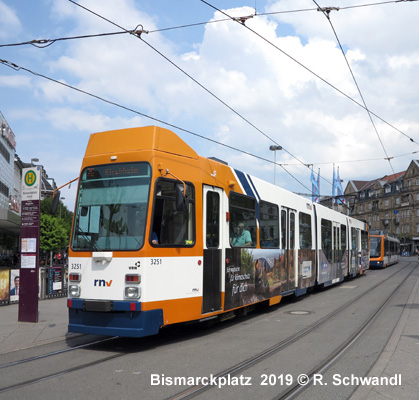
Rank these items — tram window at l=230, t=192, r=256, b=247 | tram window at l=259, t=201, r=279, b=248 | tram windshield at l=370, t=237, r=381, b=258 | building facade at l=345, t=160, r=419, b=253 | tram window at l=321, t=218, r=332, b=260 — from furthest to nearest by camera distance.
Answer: building facade at l=345, t=160, r=419, b=253
tram windshield at l=370, t=237, r=381, b=258
tram window at l=321, t=218, r=332, b=260
tram window at l=259, t=201, r=279, b=248
tram window at l=230, t=192, r=256, b=247

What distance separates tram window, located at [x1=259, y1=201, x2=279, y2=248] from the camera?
36.9 ft

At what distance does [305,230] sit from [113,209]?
847 centimetres

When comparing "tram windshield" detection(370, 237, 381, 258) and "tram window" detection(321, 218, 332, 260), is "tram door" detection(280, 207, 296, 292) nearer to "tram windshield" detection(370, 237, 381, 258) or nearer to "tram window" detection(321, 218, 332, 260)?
"tram window" detection(321, 218, 332, 260)

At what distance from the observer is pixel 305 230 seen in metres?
14.9

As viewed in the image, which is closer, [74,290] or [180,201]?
[180,201]

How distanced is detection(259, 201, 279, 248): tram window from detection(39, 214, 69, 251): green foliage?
2900cm

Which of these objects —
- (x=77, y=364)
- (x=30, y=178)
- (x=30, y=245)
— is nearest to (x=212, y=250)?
(x=77, y=364)

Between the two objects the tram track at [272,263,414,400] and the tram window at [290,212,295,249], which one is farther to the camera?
the tram window at [290,212,295,249]

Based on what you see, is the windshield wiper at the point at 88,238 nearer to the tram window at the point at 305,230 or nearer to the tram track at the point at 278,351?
the tram track at the point at 278,351

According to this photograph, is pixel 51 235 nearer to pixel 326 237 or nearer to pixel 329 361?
pixel 326 237

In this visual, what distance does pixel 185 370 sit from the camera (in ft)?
20.9

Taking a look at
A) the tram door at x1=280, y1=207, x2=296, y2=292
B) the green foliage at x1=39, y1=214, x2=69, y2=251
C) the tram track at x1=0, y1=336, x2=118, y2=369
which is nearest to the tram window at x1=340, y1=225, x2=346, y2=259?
the tram door at x1=280, y1=207, x2=296, y2=292

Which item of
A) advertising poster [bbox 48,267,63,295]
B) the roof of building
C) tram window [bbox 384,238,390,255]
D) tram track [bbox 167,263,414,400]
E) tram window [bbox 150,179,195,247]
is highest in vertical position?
the roof of building

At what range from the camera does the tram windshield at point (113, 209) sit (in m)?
7.62
